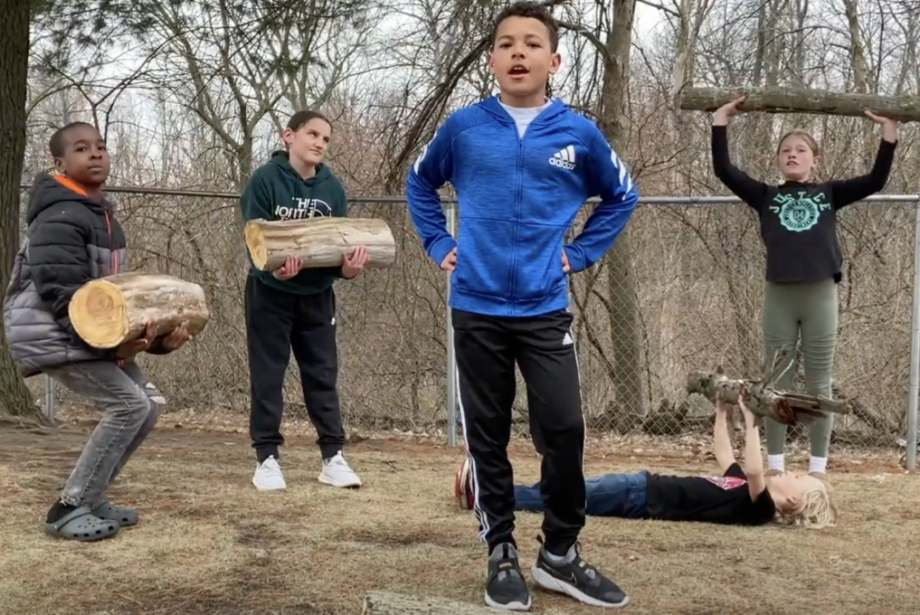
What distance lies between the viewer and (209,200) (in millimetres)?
8570

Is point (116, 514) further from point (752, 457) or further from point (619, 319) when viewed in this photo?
point (619, 319)

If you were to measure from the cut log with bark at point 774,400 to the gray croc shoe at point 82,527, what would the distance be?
9.80ft

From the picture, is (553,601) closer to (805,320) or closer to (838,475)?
(805,320)

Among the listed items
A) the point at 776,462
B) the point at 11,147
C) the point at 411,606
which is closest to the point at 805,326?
the point at 776,462

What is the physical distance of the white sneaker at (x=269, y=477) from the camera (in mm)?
5164

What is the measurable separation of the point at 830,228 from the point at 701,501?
6.11 feet

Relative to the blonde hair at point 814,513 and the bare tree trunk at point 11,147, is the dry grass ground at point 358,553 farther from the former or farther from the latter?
the bare tree trunk at point 11,147

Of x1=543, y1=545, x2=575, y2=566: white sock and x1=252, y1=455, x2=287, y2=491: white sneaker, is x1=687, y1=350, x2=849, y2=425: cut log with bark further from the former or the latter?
x1=252, y1=455, x2=287, y2=491: white sneaker

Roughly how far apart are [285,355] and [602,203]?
2.27 metres

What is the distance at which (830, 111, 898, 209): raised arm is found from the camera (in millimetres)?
5160

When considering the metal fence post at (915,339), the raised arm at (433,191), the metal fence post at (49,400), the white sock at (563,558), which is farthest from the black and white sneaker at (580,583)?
the metal fence post at (49,400)

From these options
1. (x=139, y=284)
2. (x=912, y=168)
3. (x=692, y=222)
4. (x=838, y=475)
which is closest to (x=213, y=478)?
(x=139, y=284)

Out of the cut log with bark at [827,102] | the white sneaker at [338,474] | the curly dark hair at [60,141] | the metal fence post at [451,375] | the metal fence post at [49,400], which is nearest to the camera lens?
the cut log with bark at [827,102]

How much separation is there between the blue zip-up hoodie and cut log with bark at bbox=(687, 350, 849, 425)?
145 centimetres
